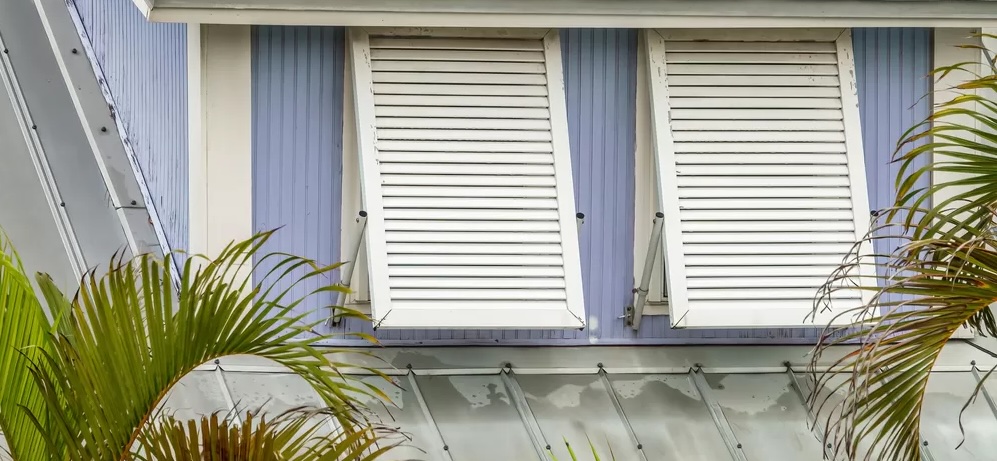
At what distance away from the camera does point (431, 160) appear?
445cm

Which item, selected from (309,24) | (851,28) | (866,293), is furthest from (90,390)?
(851,28)

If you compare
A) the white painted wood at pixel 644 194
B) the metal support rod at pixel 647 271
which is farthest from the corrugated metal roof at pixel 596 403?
the white painted wood at pixel 644 194

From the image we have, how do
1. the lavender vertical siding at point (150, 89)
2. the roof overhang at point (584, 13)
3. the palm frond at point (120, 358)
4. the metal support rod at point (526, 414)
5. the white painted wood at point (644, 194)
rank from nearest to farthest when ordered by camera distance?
1. the palm frond at point (120, 358)
2. the roof overhang at point (584, 13)
3. the metal support rod at point (526, 414)
4. the white painted wood at point (644, 194)
5. the lavender vertical siding at point (150, 89)

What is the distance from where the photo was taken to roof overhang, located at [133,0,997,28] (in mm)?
4070

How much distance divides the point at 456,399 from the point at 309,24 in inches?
73.0

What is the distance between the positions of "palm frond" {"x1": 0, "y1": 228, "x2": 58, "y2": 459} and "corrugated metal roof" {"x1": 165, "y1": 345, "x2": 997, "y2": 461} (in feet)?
6.57

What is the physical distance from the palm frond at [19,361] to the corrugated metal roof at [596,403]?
200 cm

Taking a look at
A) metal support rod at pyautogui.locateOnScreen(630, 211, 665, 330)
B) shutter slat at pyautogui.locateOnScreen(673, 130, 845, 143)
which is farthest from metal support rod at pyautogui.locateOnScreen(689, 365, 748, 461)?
shutter slat at pyautogui.locateOnScreen(673, 130, 845, 143)

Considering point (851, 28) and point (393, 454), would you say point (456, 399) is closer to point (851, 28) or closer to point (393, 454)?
point (393, 454)

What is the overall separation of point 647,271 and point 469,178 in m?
0.93

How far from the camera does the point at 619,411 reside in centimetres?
463

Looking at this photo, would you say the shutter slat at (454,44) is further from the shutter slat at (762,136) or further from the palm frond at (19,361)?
the palm frond at (19,361)

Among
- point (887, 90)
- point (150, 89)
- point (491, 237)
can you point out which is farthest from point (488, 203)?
point (150, 89)

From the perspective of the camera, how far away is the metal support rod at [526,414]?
449 centimetres
